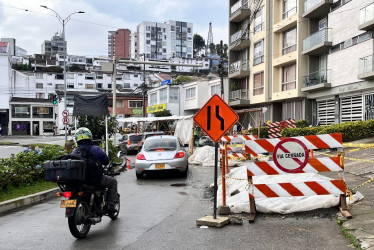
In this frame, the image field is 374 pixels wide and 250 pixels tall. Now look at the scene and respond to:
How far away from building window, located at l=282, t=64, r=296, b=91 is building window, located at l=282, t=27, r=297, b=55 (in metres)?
1.39

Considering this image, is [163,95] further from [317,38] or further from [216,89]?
[317,38]

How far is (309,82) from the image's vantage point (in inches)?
1142

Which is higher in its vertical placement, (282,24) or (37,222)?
(282,24)

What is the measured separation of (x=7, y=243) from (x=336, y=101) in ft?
81.9

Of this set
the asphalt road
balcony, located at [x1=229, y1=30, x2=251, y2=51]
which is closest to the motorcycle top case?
the asphalt road

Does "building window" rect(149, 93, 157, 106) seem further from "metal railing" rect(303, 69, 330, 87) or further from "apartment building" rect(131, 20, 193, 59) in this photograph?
"apartment building" rect(131, 20, 193, 59)

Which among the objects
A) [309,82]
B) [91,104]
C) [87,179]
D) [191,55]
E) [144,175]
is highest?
[191,55]

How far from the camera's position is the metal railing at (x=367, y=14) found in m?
21.7

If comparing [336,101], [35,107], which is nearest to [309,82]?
[336,101]

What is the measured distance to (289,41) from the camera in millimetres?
32281

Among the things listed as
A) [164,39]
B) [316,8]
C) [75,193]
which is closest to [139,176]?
[75,193]

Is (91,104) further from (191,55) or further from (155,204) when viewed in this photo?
(191,55)

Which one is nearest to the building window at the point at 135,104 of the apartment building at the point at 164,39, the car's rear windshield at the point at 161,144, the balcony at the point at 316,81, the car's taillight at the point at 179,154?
the balcony at the point at 316,81

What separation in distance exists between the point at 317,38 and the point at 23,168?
23.3 m
